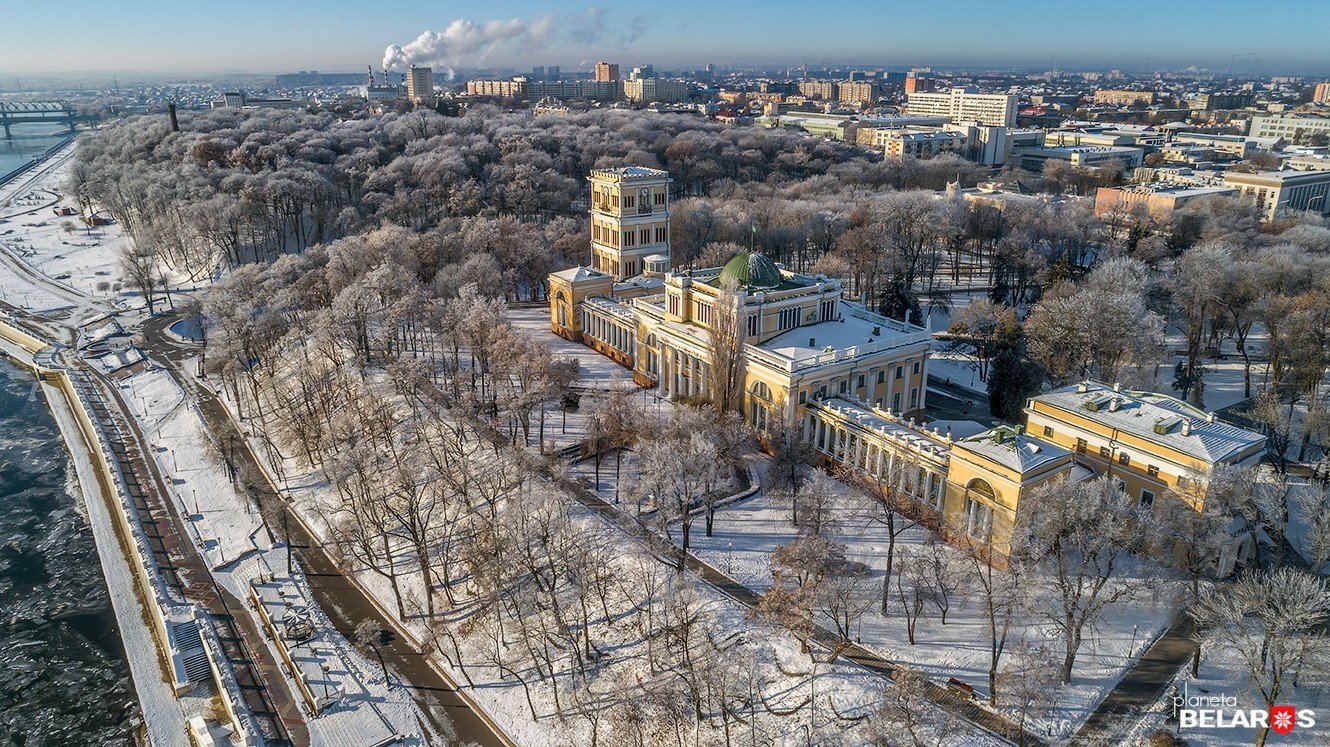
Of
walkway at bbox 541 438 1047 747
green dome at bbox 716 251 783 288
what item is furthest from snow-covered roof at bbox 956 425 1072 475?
green dome at bbox 716 251 783 288

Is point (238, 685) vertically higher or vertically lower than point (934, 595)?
lower

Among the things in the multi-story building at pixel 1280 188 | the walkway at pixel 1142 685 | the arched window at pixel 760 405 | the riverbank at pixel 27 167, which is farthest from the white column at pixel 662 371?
the riverbank at pixel 27 167

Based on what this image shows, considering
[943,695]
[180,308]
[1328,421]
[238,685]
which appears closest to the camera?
[943,695]

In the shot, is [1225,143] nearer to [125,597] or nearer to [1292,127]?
[1292,127]

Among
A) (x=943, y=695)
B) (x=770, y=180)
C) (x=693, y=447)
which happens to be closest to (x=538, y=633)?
(x=693, y=447)

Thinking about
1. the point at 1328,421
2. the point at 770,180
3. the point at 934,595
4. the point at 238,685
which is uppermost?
the point at 770,180

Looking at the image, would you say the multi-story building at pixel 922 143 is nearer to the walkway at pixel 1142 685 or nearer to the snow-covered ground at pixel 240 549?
the snow-covered ground at pixel 240 549

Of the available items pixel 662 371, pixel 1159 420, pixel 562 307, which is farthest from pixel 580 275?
pixel 1159 420

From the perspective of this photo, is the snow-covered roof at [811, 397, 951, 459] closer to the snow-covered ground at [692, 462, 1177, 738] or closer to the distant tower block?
the snow-covered ground at [692, 462, 1177, 738]

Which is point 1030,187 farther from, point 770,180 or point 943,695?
point 943,695
